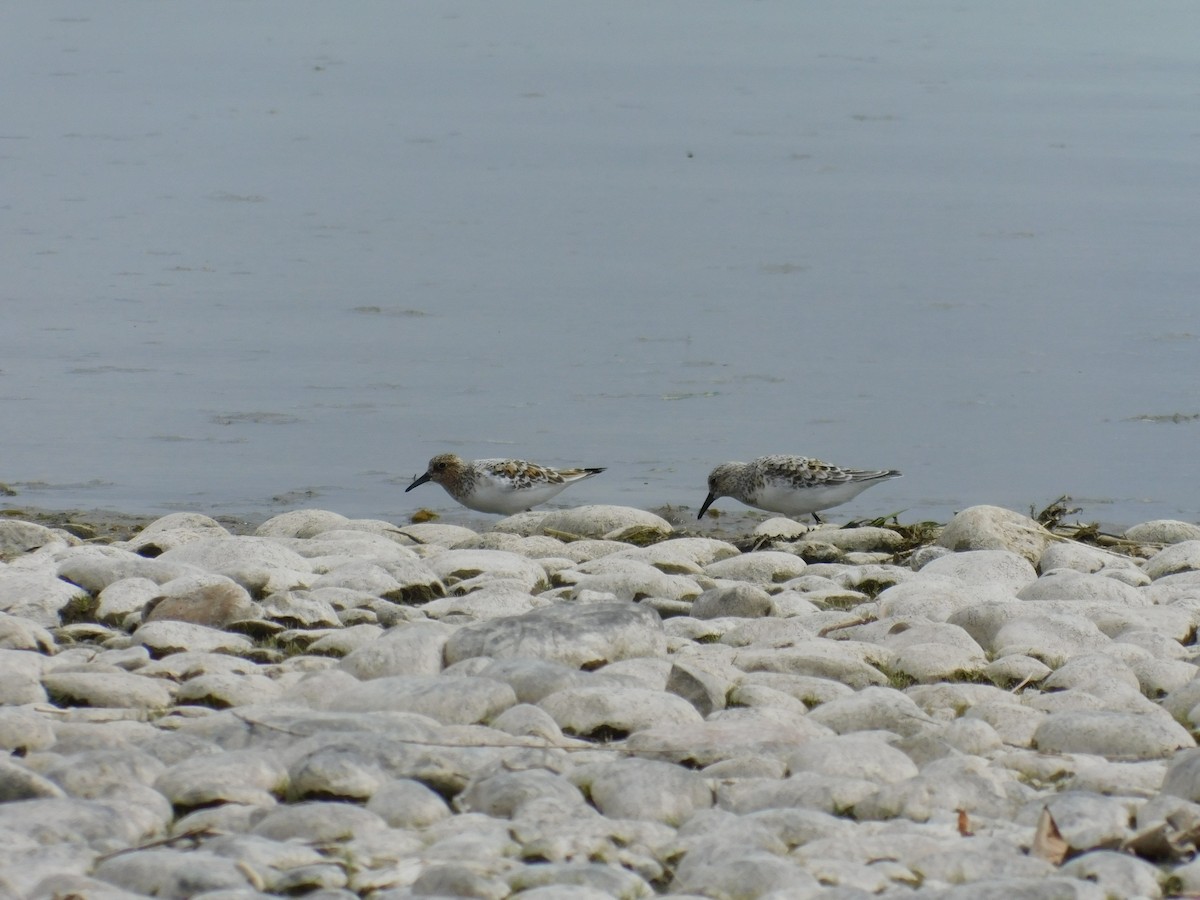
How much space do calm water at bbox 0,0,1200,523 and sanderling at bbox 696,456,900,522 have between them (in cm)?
51

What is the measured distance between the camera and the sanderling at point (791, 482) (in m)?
9.17

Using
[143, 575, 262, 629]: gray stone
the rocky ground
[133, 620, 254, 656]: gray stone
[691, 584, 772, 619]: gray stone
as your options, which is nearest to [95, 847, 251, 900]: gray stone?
the rocky ground

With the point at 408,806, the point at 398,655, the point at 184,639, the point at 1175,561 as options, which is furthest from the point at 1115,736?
the point at 1175,561

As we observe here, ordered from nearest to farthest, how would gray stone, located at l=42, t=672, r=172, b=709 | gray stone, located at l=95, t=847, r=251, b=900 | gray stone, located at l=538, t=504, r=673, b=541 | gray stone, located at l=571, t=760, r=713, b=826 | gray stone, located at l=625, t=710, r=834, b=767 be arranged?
gray stone, located at l=95, t=847, r=251, b=900, gray stone, located at l=571, t=760, r=713, b=826, gray stone, located at l=625, t=710, r=834, b=767, gray stone, located at l=42, t=672, r=172, b=709, gray stone, located at l=538, t=504, r=673, b=541

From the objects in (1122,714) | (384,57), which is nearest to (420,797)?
(1122,714)

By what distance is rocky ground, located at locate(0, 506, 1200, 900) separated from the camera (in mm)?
3764

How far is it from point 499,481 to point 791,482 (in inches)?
57.5

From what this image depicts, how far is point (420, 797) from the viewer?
13.4 feet

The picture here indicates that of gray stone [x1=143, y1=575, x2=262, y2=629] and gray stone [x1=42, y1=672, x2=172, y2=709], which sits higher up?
gray stone [x1=42, y1=672, x2=172, y2=709]

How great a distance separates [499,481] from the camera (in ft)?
30.7

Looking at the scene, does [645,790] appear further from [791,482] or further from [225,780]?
[791,482]

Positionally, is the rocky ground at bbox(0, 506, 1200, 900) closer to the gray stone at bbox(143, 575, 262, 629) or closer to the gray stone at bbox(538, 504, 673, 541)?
the gray stone at bbox(143, 575, 262, 629)

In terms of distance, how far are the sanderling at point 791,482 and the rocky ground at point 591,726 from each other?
1.65 metres

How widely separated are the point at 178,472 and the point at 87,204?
5799 mm
